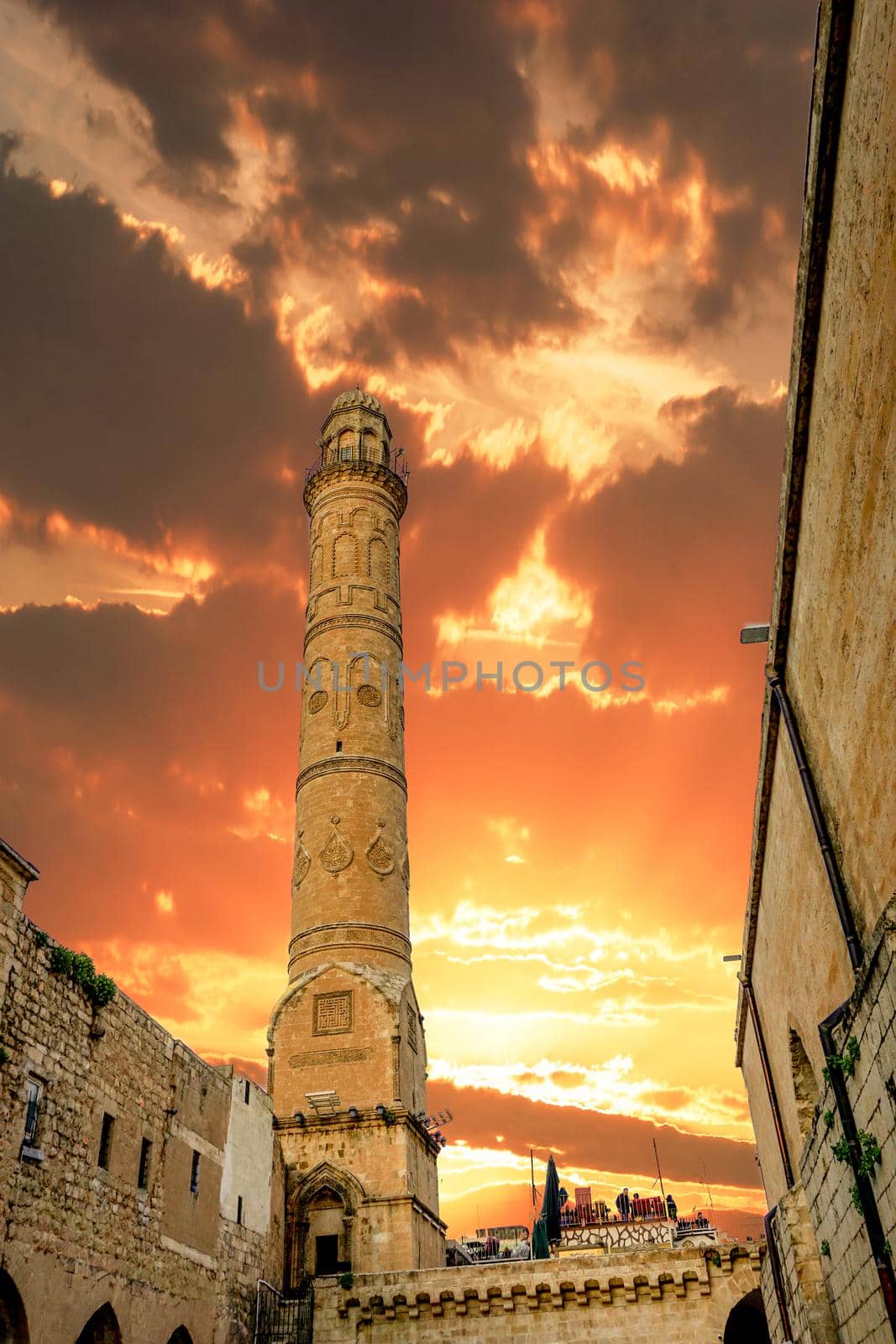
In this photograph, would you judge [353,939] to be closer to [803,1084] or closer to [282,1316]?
[282,1316]

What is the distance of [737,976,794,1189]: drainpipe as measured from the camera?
15.5 metres

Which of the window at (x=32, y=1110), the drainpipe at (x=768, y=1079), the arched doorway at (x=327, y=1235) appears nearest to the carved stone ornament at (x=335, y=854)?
the arched doorway at (x=327, y=1235)

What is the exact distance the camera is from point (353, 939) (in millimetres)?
24125

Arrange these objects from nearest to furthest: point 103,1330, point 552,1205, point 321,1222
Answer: point 103,1330
point 321,1222
point 552,1205

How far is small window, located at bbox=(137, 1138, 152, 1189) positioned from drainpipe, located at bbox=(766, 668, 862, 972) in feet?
38.6

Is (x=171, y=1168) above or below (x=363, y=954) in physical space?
below

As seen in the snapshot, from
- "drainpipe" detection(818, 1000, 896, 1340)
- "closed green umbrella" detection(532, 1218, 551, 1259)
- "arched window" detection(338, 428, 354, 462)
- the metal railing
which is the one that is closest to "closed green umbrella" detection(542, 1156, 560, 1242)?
"closed green umbrella" detection(532, 1218, 551, 1259)

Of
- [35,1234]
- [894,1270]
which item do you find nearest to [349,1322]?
[35,1234]

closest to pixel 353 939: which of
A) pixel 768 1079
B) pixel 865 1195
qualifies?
pixel 768 1079

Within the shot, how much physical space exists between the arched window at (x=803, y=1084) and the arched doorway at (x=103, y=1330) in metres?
9.97

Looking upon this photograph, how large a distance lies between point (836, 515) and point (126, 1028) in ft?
42.6

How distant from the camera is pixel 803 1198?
10375 mm

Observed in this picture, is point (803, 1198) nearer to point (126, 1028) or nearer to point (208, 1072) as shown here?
point (126, 1028)

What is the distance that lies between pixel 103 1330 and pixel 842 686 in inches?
533
